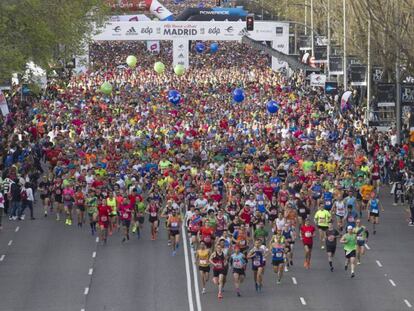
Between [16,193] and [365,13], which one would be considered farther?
[365,13]

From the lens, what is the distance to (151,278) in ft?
101

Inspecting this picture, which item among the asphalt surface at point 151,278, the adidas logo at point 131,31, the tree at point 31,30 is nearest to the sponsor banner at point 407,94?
the tree at point 31,30

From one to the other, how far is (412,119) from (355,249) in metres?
24.8

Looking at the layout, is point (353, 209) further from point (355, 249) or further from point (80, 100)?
point (80, 100)

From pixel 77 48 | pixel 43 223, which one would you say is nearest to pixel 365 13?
pixel 77 48

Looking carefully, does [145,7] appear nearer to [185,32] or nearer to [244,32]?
[185,32]

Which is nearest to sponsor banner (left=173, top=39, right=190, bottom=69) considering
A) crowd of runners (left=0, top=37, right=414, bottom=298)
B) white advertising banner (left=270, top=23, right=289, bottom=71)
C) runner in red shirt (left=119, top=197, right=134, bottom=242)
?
white advertising banner (left=270, top=23, right=289, bottom=71)

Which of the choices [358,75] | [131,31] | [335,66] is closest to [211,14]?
[131,31]

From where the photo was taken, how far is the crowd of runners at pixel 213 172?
32406 millimetres

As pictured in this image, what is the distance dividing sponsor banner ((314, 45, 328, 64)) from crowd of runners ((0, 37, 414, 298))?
17.4ft

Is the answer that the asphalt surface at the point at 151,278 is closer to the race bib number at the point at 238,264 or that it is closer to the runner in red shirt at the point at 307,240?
the runner in red shirt at the point at 307,240

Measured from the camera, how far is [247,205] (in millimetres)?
34844

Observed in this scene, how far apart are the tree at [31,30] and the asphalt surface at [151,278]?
429 inches

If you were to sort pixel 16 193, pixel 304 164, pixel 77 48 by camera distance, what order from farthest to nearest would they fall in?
pixel 77 48, pixel 304 164, pixel 16 193
